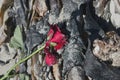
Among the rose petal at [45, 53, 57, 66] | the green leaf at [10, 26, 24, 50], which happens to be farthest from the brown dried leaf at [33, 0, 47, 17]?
the rose petal at [45, 53, 57, 66]

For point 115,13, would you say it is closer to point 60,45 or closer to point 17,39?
point 60,45


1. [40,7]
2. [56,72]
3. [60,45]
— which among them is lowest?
[56,72]

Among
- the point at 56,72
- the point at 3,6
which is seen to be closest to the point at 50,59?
the point at 56,72

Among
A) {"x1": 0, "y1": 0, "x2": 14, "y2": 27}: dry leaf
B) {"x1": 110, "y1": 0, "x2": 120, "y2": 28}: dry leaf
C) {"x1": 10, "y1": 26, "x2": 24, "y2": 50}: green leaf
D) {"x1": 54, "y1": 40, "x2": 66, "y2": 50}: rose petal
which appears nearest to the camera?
{"x1": 54, "y1": 40, "x2": 66, "y2": 50}: rose petal

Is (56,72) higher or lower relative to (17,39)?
lower

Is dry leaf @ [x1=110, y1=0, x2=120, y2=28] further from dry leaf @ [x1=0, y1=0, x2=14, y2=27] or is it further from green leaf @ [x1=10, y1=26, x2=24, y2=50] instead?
dry leaf @ [x1=0, y1=0, x2=14, y2=27]

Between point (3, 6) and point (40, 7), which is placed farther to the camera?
point (3, 6)
